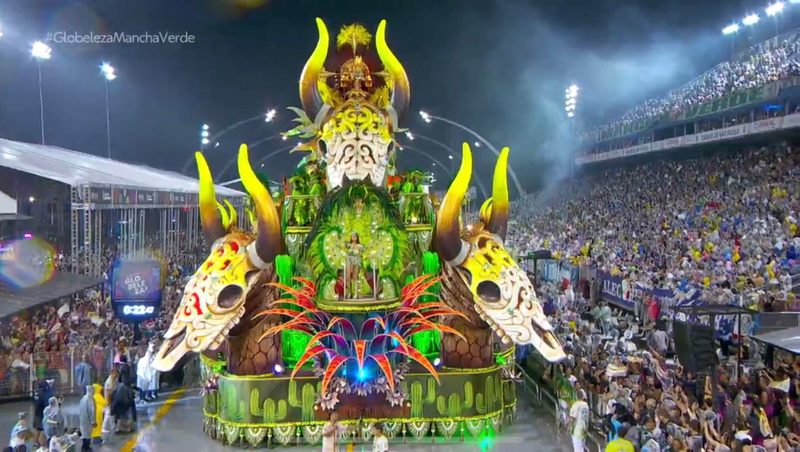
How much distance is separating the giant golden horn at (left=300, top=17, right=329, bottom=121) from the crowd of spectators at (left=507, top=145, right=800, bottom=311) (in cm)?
1135

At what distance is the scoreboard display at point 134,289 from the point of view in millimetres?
18234

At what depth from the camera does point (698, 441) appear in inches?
403

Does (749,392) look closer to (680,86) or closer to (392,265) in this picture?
(392,265)

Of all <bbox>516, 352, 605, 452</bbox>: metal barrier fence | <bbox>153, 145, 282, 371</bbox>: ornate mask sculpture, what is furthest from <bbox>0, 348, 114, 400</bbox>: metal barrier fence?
<bbox>516, 352, 605, 452</bbox>: metal barrier fence

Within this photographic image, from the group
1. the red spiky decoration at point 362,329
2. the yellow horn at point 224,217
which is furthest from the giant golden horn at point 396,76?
the yellow horn at point 224,217

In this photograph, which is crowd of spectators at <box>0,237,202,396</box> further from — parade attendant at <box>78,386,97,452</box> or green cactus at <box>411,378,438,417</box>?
green cactus at <box>411,378,438,417</box>

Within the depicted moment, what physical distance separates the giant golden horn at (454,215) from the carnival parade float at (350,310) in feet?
0.09

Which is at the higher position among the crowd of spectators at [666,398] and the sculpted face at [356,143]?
the sculpted face at [356,143]

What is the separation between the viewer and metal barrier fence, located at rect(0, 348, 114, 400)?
54.4ft

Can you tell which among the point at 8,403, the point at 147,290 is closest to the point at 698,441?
the point at 147,290

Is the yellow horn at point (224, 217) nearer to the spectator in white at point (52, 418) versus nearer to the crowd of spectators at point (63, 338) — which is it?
the spectator in white at point (52, 418)

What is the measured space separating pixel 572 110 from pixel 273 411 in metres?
38.4

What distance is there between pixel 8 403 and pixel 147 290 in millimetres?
3785

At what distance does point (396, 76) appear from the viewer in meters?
15.1
